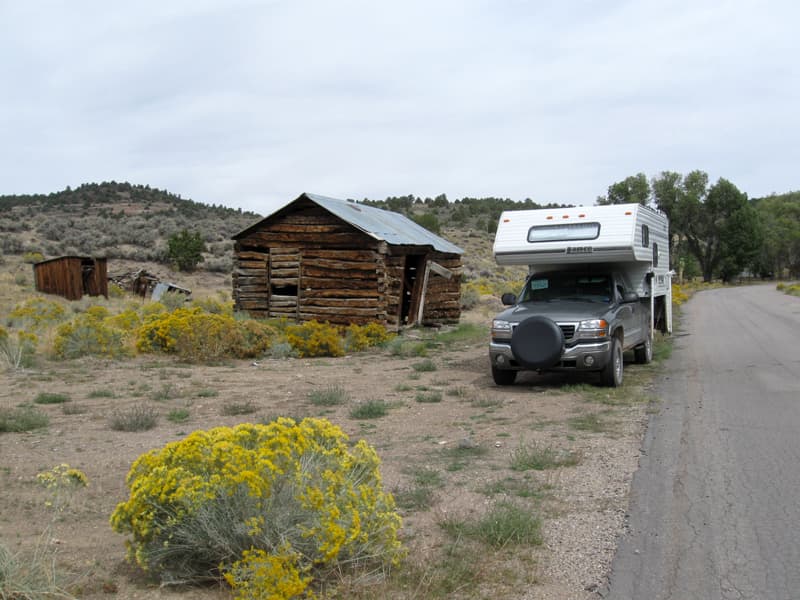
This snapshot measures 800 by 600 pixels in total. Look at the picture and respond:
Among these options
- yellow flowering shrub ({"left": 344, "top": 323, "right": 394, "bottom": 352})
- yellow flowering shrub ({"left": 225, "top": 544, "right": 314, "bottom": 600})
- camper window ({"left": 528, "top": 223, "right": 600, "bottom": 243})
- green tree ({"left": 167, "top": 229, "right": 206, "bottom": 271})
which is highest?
green tree ({"left": 167, "top": 229, "right": 206, "bottom": 271})

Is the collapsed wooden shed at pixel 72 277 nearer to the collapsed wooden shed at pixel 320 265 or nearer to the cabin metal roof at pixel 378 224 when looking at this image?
the collapsed wooden shed at pixel 320 265

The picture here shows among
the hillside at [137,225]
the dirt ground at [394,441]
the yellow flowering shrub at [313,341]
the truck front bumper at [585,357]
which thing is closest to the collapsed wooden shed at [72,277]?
the hillside at [137,225]

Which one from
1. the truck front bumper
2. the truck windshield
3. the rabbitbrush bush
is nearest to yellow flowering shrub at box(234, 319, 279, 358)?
the truck windshield

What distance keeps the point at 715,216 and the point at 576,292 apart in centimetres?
6633

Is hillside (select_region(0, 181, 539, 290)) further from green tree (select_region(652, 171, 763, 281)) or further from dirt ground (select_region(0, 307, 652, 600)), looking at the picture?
dirt ground (select_region(0, 307, 652, 600))

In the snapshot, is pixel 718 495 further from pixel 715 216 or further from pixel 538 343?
pixel 715 216

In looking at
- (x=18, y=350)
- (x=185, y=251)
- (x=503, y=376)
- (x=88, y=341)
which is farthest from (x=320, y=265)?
(x=185, y=251)

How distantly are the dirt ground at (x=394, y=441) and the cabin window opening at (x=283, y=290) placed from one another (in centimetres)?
546

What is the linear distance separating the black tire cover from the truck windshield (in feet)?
5.76

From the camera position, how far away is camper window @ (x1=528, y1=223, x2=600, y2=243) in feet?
40.4

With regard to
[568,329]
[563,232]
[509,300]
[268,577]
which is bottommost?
[268,577]

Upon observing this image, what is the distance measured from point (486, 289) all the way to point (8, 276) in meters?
22.4

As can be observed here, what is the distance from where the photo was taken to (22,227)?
45781 millimetres

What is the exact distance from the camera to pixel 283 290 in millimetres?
20391
